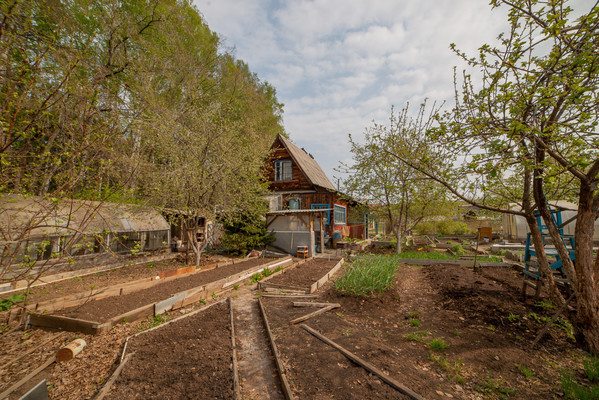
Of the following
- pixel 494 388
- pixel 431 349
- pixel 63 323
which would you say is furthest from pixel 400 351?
pixel 63 323

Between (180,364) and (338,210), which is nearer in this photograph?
(180,364)

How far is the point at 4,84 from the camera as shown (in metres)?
4.67

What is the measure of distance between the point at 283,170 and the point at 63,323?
1615 centimetres

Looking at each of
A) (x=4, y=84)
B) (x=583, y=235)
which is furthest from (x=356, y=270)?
(x=4, y=84)

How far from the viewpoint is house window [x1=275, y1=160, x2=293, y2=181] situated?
19.7 meters

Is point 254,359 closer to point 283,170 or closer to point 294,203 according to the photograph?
point 294,203

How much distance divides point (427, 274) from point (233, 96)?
19281 mm

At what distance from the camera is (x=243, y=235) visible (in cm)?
1346

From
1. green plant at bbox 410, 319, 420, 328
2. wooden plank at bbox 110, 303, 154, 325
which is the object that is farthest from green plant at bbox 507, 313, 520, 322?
wooden plank at bbox 110, 303, 154, 325

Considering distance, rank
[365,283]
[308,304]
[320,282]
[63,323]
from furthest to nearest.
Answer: [320,282]
[365,283]
[308,304]
[63,323]

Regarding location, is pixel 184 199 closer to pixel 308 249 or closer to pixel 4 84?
pixel 4 84

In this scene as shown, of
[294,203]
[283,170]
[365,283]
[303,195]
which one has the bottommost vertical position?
[365,283]

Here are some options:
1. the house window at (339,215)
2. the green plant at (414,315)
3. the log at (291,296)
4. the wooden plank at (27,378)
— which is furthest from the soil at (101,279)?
the house window at (339,215)

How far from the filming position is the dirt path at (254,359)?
3273 mm
